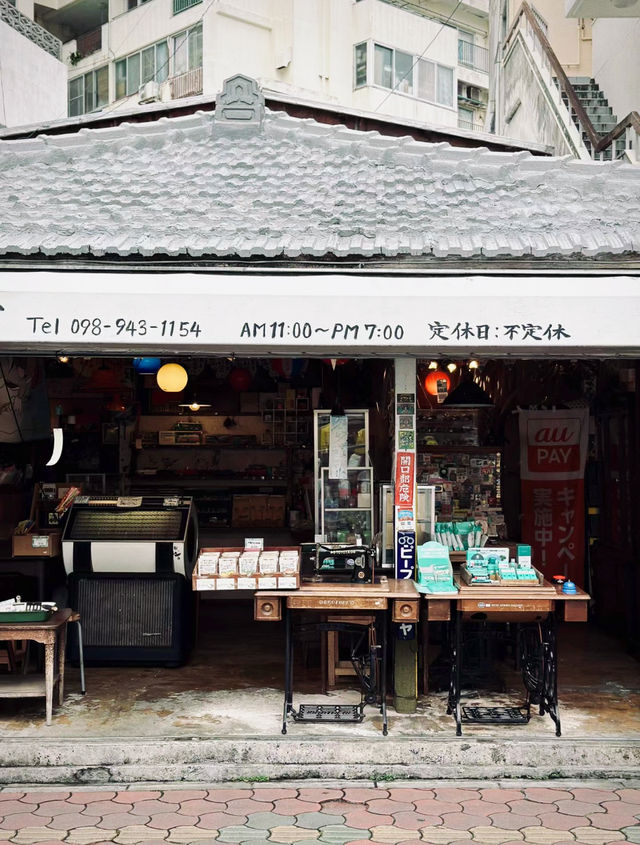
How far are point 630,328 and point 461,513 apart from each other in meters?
4.13

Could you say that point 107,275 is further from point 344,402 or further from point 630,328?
point 344,402

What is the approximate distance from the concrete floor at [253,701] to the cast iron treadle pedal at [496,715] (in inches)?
2.8

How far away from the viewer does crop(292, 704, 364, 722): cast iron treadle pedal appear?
7.25 metres

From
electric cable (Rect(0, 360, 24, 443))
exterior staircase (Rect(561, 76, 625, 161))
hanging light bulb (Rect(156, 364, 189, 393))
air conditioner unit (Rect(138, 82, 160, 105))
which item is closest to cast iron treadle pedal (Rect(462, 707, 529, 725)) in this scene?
hanging light bulb (Rect(156, 364, 189, 393))

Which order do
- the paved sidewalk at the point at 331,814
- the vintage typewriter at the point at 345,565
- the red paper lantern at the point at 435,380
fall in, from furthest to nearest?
the red paper lantern at the point at 435,380 → the vintage typewriter at the point at 345,565 → the paved sidewalk at the point at 331,814

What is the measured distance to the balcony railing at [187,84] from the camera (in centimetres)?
2611

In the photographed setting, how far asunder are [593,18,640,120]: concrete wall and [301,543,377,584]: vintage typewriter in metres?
11.5

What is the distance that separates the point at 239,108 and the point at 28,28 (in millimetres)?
11508

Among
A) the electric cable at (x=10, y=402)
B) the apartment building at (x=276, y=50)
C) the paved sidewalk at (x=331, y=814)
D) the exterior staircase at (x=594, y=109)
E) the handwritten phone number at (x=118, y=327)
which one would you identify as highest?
the apartment building at (x=276, y=50)

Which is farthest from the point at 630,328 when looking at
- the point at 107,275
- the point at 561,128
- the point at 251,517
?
the point at 561,128

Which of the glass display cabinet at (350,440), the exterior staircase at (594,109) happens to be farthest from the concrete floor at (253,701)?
the exterior staircase at (594,109)

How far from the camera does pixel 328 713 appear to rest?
7.37m

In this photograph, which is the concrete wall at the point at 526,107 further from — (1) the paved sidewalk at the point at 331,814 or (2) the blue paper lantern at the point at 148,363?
(1) the paved sidewalk at the point at 331,814

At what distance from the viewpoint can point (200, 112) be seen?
425 inches
